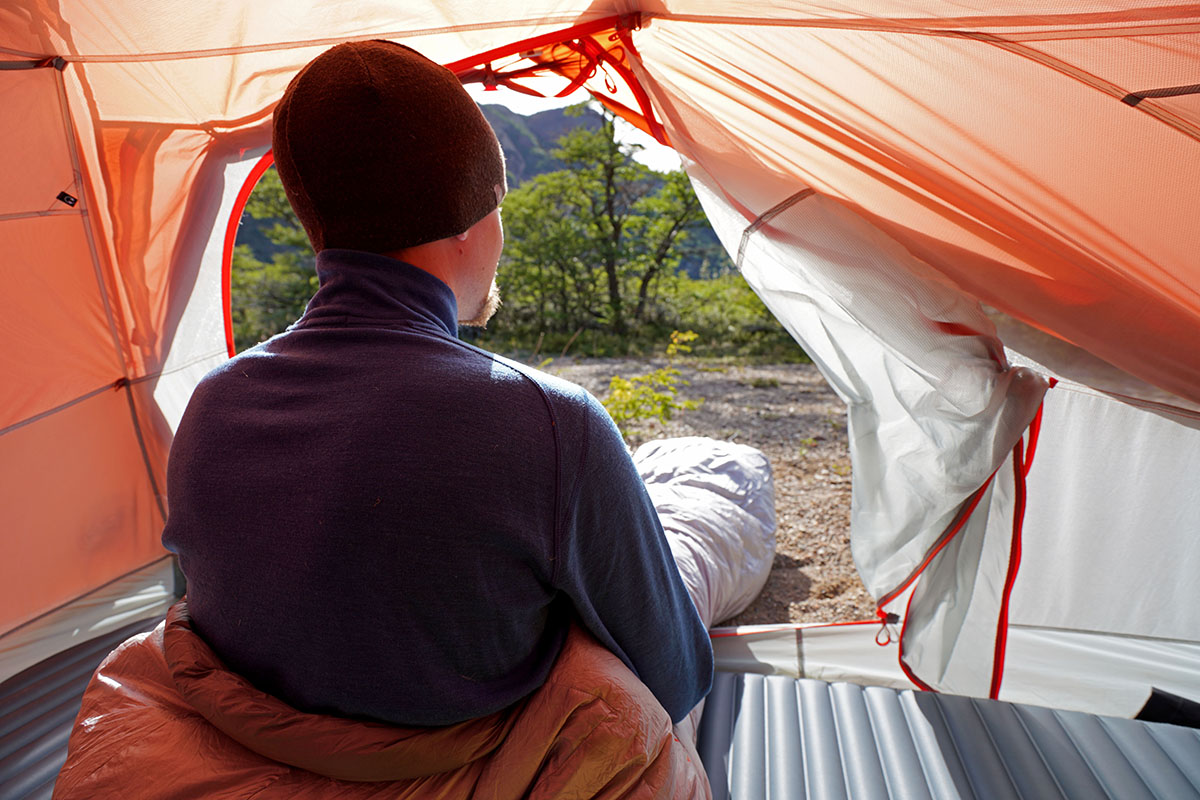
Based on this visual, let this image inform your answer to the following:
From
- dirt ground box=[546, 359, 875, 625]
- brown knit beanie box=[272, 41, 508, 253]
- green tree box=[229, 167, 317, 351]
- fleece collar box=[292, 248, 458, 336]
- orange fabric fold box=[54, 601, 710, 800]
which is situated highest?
brown knit beanie box=[272, 41, 508, 253]

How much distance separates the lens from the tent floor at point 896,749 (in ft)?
4.33

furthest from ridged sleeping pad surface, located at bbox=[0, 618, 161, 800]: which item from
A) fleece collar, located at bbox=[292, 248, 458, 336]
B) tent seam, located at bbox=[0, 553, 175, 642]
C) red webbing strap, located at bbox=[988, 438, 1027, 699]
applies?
red webbing strap, located at bbox=[988, 438, 1027, 699]

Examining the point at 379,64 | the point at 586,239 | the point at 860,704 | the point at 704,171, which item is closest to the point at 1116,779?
the point at 860,704

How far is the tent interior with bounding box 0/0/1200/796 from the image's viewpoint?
3.85 feet

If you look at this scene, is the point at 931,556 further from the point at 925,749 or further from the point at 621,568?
the point at 621,568

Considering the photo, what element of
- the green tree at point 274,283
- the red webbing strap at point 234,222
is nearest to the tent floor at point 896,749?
the red webbing strap at point 234,222

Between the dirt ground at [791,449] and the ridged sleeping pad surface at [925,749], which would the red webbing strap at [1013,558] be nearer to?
the ridged sleeping pad surface at [925,749]

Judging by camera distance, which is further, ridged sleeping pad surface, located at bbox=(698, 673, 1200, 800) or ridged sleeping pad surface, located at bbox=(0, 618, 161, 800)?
ridged sleeping pad surface, located at bbox=(0, 618, 161, 800)

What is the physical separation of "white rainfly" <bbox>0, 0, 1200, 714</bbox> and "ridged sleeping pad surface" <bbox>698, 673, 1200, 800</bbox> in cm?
14

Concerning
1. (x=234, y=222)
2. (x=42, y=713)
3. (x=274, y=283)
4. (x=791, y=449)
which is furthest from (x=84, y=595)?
(x=274, y=283)

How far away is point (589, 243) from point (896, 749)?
798cm

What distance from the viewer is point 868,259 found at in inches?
53.7

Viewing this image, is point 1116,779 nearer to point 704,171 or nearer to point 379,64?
point 704,171

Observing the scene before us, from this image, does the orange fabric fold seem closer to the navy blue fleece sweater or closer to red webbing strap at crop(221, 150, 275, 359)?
the navy blue fleece sweater
